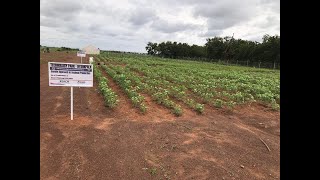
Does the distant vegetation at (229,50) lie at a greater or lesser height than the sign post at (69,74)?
greater

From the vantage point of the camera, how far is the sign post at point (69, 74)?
7.84 m

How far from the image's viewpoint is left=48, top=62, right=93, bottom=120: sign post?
7844 millimetres

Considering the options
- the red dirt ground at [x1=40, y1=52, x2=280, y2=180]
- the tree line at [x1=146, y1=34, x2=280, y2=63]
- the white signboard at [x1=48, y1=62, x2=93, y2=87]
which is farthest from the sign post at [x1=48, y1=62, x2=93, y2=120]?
the tree line at [x1=146, y1=34, x2=280, y2=63]

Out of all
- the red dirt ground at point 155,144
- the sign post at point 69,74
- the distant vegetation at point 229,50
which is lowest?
the red dirt ground at point 155,144

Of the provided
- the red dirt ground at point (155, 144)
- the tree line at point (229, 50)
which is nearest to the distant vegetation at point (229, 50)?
the tree line at point (229, 50)

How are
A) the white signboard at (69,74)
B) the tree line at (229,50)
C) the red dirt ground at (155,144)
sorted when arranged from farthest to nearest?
the tree line at (229,50)
the white signboard at (69,74)
the red dirt ground at (155,144)

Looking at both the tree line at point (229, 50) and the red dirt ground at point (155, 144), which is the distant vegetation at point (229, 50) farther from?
the red dirt ground at point (155, 144)

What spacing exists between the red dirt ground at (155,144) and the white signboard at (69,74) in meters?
1.08

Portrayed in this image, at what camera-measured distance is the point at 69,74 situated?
26.8 feet

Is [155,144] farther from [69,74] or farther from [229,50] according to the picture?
[229,50]

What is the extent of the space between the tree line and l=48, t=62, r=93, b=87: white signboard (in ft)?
138

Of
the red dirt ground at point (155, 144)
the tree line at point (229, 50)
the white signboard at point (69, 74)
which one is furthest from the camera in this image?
the tree line at point (229, 50)

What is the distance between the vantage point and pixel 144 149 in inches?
248

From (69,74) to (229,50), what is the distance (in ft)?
256
